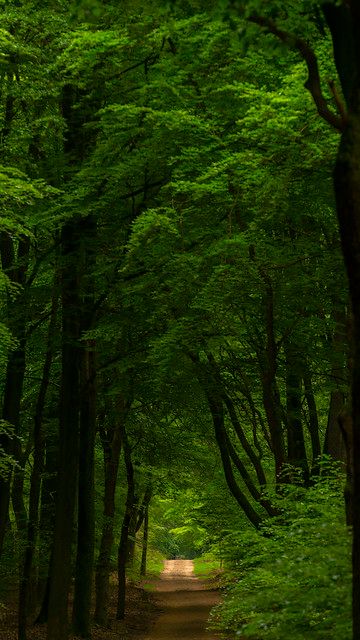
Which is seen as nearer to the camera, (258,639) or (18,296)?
(258,639)

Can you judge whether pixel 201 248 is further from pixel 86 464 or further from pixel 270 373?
pixel 86 464

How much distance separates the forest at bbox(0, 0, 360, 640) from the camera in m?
8.38

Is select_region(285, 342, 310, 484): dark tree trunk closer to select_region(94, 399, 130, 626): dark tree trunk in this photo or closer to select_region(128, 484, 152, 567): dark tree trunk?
select_region(94, 399, 130, 626): dark tree trunk

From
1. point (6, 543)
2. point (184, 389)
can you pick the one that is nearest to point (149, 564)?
point (6, 543)

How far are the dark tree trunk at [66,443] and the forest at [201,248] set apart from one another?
0.04 metres

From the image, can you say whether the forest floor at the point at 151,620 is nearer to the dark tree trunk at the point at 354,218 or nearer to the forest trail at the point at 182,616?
the forest trail at the point at 182,616

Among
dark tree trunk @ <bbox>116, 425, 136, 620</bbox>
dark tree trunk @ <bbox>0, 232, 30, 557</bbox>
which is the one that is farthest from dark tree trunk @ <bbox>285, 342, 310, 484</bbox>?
dark tree trunk @ <bbox>116, 425, 136, 620</bbox>

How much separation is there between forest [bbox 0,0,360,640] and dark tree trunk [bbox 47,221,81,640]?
4 centimetres

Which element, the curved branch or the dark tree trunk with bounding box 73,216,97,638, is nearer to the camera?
the curved branch

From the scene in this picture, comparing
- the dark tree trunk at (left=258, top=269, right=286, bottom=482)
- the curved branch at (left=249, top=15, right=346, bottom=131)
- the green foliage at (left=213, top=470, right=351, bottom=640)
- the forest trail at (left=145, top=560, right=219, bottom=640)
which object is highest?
the curved branch at (left=249, top=15, right=346, bottom=131)

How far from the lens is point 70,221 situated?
57.0ft

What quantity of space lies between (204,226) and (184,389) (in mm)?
6435

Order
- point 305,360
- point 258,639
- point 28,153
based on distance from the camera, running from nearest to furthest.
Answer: point 258,639, point 305,360, point 28,153

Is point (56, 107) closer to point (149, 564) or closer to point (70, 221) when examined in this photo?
point (70, 221)
